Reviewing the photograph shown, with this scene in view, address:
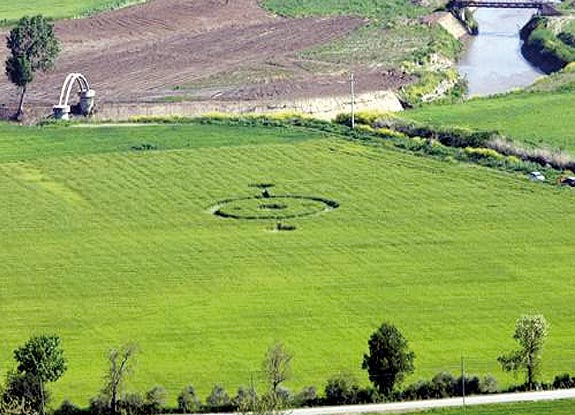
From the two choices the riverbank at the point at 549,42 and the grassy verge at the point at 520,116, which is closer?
the grassy verge at the point at 520,116

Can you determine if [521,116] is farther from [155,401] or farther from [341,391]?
[155,401]

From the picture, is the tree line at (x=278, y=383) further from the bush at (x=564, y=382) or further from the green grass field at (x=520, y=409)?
the green grass field at (x=520, y=409)

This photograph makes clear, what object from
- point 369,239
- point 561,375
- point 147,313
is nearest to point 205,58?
point 369,239

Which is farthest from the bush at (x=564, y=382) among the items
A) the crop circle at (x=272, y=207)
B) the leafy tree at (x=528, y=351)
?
the crop circle at (x=272, y=207)

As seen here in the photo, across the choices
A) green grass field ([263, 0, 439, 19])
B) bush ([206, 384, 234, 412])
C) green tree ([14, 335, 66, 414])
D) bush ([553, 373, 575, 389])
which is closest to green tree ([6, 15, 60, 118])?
green grass field ([263, 0, 439, 19])

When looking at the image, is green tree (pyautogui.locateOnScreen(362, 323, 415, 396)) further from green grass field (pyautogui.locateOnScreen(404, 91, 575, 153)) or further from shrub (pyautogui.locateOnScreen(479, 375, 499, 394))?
green grass field (pyautogui.locateOnScreen(404, 91, 575, 153))

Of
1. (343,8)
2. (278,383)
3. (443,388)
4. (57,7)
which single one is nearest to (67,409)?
(278,383)
